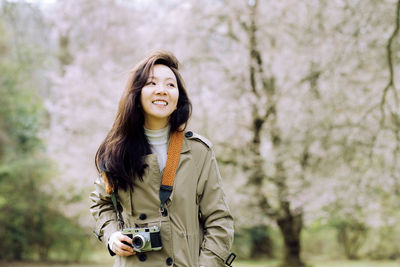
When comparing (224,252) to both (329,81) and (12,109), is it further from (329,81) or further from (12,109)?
(12,109)

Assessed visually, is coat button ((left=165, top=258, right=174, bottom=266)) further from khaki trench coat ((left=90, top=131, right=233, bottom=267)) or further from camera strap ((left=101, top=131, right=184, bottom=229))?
camera strap ((left=101, top=131, right=184, bottom=229))

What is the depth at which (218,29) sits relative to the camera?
28.5 ft

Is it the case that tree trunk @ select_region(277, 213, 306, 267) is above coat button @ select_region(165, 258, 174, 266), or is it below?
below

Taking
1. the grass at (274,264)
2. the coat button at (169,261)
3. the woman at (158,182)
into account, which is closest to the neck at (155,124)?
the woman at (158,182)

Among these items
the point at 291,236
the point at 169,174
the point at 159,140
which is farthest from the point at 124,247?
the point at 291,236

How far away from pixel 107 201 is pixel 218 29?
7.03 meters

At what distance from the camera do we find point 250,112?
26.7ft

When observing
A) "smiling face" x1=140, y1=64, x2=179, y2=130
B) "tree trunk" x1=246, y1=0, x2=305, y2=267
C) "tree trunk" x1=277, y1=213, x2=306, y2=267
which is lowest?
"tree trunk" x1=277, y1=213, x2=306, y2=267

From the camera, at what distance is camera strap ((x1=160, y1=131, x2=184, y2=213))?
188cm

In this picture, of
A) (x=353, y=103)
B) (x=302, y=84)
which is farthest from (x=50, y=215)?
(x=353, y=103)

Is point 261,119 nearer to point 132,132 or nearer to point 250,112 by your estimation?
point 250,112

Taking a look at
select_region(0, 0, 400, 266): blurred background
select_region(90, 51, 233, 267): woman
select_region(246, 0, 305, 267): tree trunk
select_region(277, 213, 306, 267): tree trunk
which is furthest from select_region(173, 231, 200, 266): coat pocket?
select_region(277, 213, 306, 267): tree trunk

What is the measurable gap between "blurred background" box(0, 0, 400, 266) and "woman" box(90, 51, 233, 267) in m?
3.29

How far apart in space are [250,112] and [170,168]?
Answer: 6346 millimetres
